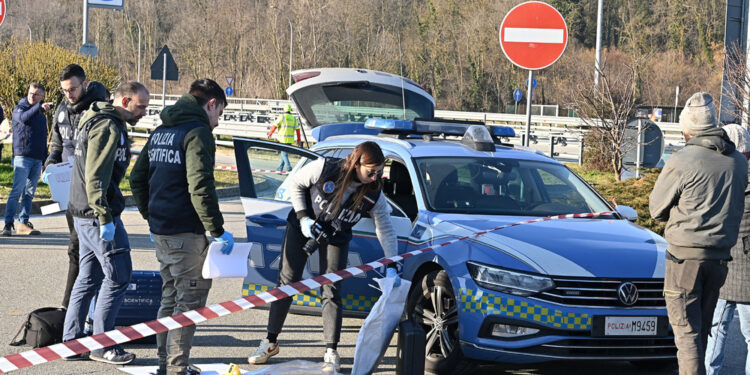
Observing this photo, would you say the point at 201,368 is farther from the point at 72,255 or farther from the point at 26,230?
the point at 26,230

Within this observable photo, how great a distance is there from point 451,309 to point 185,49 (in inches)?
2953

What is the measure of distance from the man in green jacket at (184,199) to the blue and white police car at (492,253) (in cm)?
141

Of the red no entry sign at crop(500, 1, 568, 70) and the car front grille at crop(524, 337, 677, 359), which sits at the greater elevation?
the red no entry sign at crop(500, 1, 568, 70)

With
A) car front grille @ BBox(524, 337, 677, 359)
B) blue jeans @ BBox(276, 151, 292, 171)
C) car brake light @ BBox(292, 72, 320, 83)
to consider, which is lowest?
car front grille @ BBox(524, 337, 677, 359)

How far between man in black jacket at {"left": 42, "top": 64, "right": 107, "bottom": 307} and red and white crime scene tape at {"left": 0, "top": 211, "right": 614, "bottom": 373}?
1332 mm

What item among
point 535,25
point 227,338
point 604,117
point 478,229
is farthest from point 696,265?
point 604,117

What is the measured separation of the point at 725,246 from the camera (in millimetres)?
5113

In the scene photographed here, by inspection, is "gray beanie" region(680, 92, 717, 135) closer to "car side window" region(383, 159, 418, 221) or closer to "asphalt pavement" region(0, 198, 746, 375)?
"asphalt pavement" region(0, 198, 746, 375)

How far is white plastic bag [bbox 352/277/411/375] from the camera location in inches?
210

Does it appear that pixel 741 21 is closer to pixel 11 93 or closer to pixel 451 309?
pixel 451 309

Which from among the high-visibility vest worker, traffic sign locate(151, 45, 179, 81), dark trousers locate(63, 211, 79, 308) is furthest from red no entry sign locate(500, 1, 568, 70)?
the high-visibility vest worker

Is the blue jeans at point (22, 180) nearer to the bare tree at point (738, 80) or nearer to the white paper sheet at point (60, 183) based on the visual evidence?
the white paper sheet at point (60, 183)

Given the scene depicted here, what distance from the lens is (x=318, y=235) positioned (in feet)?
19.7

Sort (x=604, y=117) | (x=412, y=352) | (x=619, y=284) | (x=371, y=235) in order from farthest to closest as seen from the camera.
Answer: (x=604, y=117), (x=371, y=235), (x=619, y=284), (x=412, y=352)
